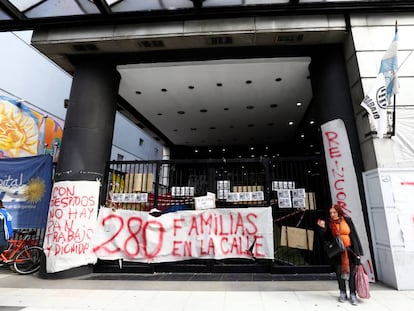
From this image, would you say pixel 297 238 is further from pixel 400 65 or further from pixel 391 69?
pixel 400 65

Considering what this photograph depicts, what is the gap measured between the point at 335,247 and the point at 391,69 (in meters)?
4.47

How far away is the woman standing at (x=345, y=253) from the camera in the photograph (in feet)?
14.2

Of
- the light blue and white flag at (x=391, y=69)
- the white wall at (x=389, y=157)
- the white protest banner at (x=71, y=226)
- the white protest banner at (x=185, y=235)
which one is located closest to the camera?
the white wall at (x=389, y=157)

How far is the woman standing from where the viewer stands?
4.32 metres

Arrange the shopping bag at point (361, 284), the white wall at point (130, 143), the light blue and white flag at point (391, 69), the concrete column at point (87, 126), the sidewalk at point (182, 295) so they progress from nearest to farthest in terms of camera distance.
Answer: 1. the sidewalk at point (182, 295)
2. the shopping bag at point (361, 284)
3. the light blue and white flag at point (391, 69)
4. the concrete column at point (87, 126)
5. the white wall at point (130, 143)

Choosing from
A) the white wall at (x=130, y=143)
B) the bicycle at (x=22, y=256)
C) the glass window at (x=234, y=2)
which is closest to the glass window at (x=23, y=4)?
the glass window at (x=234, y=2)

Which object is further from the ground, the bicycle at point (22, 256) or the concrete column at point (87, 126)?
the concrete column at point (87, 126)

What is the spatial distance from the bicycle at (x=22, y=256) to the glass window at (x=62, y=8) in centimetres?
699

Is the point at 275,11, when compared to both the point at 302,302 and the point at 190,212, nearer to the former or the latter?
the point at 190,212

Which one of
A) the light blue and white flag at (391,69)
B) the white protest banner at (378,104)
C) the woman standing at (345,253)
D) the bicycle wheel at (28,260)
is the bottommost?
the bicycle wheel at (28,260)

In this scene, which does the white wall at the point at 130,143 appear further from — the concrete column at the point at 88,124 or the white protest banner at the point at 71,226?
the white protest banner at the point at 71,226

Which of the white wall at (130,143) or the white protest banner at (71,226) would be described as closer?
the white protest banner at (71,226)

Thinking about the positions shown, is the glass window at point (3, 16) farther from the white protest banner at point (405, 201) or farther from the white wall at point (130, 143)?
the white protest banner at point (405, 201)

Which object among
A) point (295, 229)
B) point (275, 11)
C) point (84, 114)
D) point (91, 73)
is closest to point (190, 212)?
point (295, 229)
